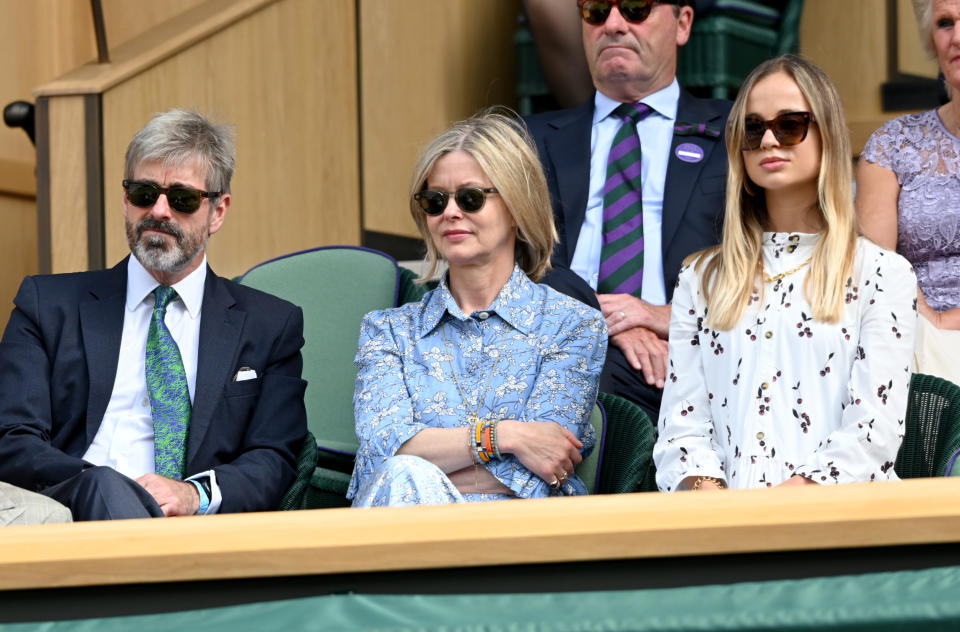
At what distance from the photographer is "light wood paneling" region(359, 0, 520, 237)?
5039mm

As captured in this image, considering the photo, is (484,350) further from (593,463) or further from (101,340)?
(101,340)

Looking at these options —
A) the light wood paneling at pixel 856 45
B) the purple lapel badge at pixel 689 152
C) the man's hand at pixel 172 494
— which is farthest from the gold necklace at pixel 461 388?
the light wood paneling at pixel 856 45

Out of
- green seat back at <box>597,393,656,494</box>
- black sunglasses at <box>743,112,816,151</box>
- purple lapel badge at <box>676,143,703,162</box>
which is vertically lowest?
green seat back at <box>597,393,656,494</box>

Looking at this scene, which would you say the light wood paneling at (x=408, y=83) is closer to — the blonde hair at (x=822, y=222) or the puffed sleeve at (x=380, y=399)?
the puffed sleeve at (x=380, y=399)

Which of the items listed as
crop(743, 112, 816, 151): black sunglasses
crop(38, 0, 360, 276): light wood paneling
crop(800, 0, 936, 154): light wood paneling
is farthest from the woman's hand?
crop(800, 0, 936, 154): light wood paneling

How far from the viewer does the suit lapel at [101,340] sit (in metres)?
2.64

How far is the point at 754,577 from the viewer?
4.61ft

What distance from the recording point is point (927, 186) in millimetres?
3225

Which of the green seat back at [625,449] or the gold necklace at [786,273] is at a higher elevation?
the gold necklace at [786,273]

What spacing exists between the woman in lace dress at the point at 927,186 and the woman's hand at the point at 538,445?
111 centimetres

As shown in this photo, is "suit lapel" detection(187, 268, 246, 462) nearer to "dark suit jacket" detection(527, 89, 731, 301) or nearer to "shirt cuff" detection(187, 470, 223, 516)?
"shirt cuff" detection(187, 470, 223, 516)

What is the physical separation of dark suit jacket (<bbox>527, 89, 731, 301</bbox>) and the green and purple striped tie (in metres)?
0.07

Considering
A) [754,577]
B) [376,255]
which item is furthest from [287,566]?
[376,255]

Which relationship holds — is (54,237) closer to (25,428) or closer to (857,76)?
(25,428)
